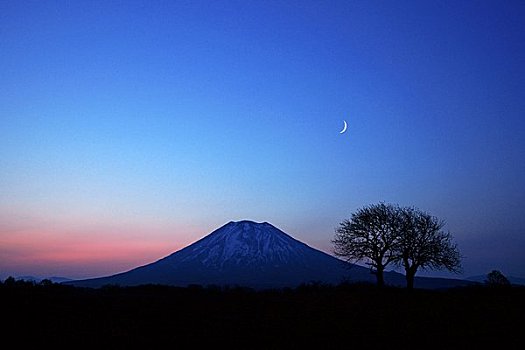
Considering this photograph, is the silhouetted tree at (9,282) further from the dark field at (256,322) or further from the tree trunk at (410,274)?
the tree trunk at (410,274)

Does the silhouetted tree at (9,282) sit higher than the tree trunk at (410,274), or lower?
lower

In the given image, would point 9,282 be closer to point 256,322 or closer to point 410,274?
point 256,322

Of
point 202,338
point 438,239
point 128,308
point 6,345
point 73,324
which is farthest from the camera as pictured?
point 438,239

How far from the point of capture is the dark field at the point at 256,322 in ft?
52.1

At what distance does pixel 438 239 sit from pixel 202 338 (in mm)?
36666

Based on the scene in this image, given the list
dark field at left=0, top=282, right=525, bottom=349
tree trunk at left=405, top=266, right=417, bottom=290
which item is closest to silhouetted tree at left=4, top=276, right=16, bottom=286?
dark field at left=0, top=282, right=525, bottom=349

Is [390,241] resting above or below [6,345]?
above

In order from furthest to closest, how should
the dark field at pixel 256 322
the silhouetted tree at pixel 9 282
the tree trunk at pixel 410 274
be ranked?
the tree trunk at pixel 410 274
the silhouetted tree at pixel 9 282
the dark field at pixel 256 322

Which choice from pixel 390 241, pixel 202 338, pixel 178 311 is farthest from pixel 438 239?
pixel 202 338

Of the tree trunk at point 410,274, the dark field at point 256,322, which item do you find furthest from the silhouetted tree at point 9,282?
the tree trunk at point 410,274

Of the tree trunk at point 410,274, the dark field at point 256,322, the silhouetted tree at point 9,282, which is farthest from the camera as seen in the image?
the tree trunk at point 410,274

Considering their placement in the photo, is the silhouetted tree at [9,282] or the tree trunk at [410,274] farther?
the tree trunk at [410,274]

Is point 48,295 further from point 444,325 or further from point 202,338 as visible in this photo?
point 444,325

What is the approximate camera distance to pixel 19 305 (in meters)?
19.5
